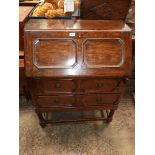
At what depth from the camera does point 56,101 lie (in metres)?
2.12

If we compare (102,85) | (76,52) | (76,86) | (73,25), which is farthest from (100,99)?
(73,25)

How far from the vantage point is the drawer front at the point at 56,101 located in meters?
2.09

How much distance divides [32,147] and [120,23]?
1.32 metres

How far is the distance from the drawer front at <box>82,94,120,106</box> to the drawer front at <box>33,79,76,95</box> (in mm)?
165

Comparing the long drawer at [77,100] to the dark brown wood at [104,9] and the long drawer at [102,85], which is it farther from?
the dark brown wood at [104,9]

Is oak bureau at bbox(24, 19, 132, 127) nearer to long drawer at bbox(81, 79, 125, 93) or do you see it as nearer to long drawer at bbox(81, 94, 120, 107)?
long drawer at bbox(81, 79, 125, 93)

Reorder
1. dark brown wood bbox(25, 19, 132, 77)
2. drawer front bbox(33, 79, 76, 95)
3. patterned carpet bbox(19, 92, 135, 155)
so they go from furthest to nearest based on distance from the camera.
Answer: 1. patterned carpet bbox(19, 92, 135, 155)
2. drawer front bbox(33, 79, 76, 95)
3. dark brown wood bbox(25, 19, 132, 77)

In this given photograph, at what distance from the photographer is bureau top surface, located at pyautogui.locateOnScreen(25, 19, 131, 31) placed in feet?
6.13

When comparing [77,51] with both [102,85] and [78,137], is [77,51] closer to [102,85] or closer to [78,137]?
[102,85]

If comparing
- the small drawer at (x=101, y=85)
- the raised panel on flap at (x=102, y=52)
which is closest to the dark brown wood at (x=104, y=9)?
the raised panel on flap at (x=102, y=52)

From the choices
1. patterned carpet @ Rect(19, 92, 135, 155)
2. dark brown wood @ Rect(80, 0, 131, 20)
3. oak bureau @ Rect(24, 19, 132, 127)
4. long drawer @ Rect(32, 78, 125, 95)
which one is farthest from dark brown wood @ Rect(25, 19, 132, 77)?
patterned carpet @ Rect(19, 92, 135, 155)

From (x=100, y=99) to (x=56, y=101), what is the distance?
1.25ft
